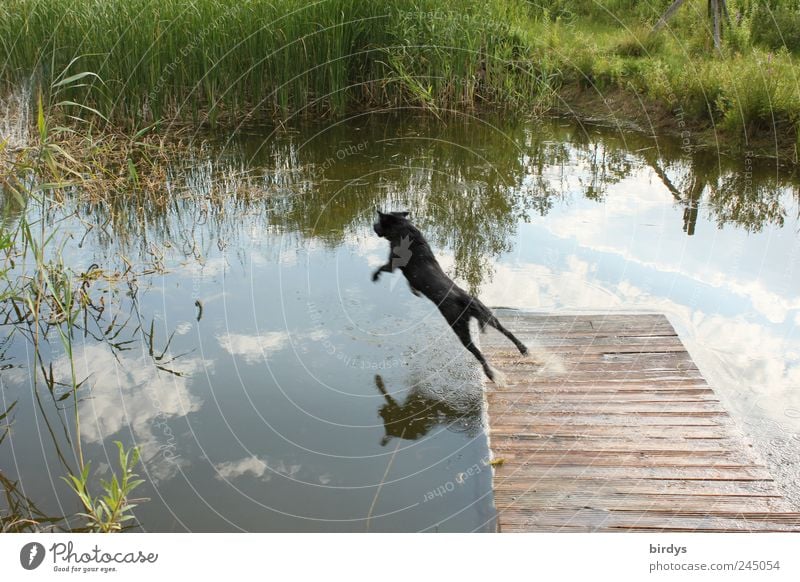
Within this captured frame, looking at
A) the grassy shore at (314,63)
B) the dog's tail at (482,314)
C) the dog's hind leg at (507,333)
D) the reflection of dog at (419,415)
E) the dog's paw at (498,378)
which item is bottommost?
the reflection of dog at (419,415)

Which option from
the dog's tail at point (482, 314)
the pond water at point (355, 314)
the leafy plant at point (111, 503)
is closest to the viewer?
the leafy plant at point (111, 503)

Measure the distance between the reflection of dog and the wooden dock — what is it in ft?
0.76

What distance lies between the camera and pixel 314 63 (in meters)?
10.5

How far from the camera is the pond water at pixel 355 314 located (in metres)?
4.25

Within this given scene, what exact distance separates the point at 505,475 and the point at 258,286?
346cm

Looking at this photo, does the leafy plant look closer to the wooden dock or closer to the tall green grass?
the wooden dock

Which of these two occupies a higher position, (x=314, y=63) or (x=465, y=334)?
(x=314, y=63)

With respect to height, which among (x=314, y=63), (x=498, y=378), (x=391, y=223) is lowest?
(x=498, y=378)

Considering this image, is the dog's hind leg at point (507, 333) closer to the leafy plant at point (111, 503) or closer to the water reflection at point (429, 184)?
the water reflection at point (429, 184)

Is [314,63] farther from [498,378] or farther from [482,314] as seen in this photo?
[498,378]

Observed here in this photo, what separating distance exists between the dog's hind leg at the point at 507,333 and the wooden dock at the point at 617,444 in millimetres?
132

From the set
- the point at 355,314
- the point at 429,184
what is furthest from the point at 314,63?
the point at 355,314

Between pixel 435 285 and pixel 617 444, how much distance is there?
1489 mm

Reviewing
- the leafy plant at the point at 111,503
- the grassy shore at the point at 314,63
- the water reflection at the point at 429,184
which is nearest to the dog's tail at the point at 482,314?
the water reflection at the point at 429,184
